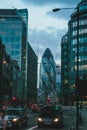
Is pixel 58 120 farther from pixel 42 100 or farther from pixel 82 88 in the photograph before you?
pixel 42 100

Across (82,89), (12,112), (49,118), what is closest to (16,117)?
(12,112)

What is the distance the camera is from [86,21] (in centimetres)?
18338

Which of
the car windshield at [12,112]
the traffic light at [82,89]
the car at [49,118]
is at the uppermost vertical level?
the traffic light at [82,89]

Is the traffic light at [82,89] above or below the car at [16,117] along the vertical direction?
above

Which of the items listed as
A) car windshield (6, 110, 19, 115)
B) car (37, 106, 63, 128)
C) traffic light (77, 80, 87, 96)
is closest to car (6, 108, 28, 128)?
car windshield (6, 110, 19, 115)

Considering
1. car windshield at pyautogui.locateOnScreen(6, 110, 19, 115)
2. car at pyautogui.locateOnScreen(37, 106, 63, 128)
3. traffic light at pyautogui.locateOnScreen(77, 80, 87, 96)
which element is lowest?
car at pyautogui.locateOnScreen(37, 106, 63, 128)

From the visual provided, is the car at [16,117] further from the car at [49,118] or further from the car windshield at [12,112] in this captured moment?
the car at [49,118]

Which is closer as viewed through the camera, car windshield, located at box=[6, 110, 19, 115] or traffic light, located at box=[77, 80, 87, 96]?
traffic light, located at box=[77, 80, 87, 96]

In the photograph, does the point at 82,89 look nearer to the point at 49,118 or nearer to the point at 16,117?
the point at 16,117

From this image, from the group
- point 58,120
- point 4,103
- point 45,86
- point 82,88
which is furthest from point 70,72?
point 82,88

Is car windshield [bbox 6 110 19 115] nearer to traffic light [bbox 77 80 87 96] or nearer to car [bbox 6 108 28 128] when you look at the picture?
car [bbox 6 108 28 128]

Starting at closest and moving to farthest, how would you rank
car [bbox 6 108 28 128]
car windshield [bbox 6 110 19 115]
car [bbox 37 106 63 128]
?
1. car [bbox 6 108 28 128]
2. car windshield [bbox 6 110 19 115]
3. car [bbox 37 106 63 128]

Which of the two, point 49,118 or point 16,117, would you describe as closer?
point 16,117

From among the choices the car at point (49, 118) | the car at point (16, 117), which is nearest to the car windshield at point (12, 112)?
the car at point (16, 117)
